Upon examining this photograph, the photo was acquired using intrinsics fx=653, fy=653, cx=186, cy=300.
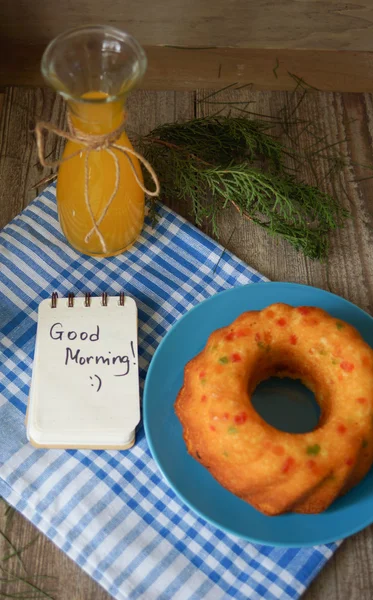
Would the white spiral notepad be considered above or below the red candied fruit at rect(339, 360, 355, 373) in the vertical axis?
below

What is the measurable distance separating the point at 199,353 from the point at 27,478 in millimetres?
325

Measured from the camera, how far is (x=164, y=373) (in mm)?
1037

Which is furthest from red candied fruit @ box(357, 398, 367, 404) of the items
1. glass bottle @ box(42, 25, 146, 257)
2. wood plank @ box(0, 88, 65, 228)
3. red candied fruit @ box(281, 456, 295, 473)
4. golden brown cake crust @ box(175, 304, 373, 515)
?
wood plank @ box(0, 88, 65, 228)

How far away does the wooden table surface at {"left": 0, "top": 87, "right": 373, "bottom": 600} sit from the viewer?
96cm

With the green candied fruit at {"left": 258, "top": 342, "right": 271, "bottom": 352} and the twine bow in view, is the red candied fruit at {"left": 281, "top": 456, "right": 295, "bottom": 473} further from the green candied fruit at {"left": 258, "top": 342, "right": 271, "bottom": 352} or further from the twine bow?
the twine bow

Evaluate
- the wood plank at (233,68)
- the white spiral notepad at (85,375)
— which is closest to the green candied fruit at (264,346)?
the white spiral notepad at (85,375)

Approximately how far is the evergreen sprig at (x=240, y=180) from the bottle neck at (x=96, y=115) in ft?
0.89

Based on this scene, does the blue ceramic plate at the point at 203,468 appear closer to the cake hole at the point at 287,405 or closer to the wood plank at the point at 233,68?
the cake hole at the point at 287,405

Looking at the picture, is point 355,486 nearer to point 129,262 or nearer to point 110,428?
point 110,428

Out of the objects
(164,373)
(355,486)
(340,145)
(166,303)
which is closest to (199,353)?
(164,373)

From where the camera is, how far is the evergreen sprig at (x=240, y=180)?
3.91 feet

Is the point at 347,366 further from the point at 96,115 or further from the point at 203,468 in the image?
the point at 96,115

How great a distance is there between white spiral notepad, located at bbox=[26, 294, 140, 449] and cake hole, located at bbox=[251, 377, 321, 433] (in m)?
0.20

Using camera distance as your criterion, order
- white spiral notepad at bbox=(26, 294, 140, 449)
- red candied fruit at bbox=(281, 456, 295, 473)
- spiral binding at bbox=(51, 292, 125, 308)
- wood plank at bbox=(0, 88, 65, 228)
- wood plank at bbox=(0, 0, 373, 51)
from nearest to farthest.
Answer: red candied fruit at bbox=(281, 456, 295, 473) < white spiral notepad at bbox=(26, 294, 140, 449) < spiral binding at bbox=(51, 292, 125, 308) < wood plank at bbox=(0, 88, 65, 228) < wood plank at bbox=(0, 0, 373, 51)
